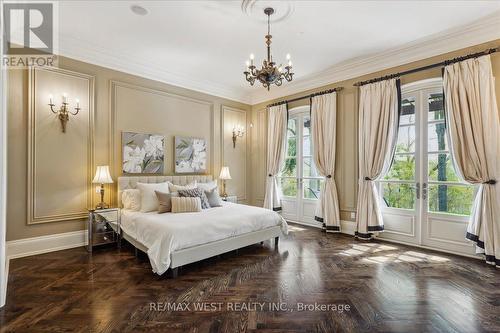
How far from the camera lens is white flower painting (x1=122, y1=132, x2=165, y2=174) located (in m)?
4.53

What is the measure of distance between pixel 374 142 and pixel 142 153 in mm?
4189

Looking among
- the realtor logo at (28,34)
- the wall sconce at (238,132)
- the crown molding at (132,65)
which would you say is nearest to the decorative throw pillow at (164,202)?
the crown molding at (132,65)

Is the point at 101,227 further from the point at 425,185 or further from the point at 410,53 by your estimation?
the point at 410,53

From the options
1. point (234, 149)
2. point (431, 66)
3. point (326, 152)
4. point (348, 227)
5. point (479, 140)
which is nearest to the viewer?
point (479, 140)

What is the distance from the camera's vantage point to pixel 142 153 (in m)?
4.72

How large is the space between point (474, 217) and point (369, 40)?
117 inches

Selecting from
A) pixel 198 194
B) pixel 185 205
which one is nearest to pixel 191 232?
pixel 185 205

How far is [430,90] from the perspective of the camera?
4.04 meters

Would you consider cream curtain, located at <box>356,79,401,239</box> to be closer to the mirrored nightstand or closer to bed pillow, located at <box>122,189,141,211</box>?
bed pillow, located at <box>122,189,141,211</box>

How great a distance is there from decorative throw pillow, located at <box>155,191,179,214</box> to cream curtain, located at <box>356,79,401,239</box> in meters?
3.30

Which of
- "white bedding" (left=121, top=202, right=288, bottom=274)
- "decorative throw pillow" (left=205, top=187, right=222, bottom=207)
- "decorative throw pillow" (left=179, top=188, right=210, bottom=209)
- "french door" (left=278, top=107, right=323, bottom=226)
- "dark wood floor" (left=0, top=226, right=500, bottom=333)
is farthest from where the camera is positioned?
"french door" (left=278, top=107, right=323, bottom=226)

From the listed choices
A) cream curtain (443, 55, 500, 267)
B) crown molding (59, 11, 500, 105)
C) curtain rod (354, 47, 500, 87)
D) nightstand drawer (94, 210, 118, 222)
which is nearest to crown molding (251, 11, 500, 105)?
crown molding (59, 11, 500, 105)

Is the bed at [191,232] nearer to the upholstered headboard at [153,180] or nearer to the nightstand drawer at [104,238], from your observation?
the upholstered headboard at [153,180]

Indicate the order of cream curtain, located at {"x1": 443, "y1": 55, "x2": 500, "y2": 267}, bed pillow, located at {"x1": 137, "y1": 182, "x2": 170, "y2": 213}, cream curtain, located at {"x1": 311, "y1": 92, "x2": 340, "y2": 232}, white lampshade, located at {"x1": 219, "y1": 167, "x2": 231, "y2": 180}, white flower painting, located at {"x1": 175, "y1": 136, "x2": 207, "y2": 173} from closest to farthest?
cream curtain, located at {"x1": 443, "y1": 55, "x2": 500, "y2": 267} < bed pillow, located at {"x1": 137, "y1": 182, "x2": 170, "y2": 213} < cream curtain, located at {"x1": 311, "y1": 92, "x2": 340, "y2": 232} < white flower painting, located at {"x1": 175, "y1": 136, "x2": 207, "y2": 173} < white lampshade, located at {"x1": 219, "y1": 167, "x2": 231, "y2": 180}
